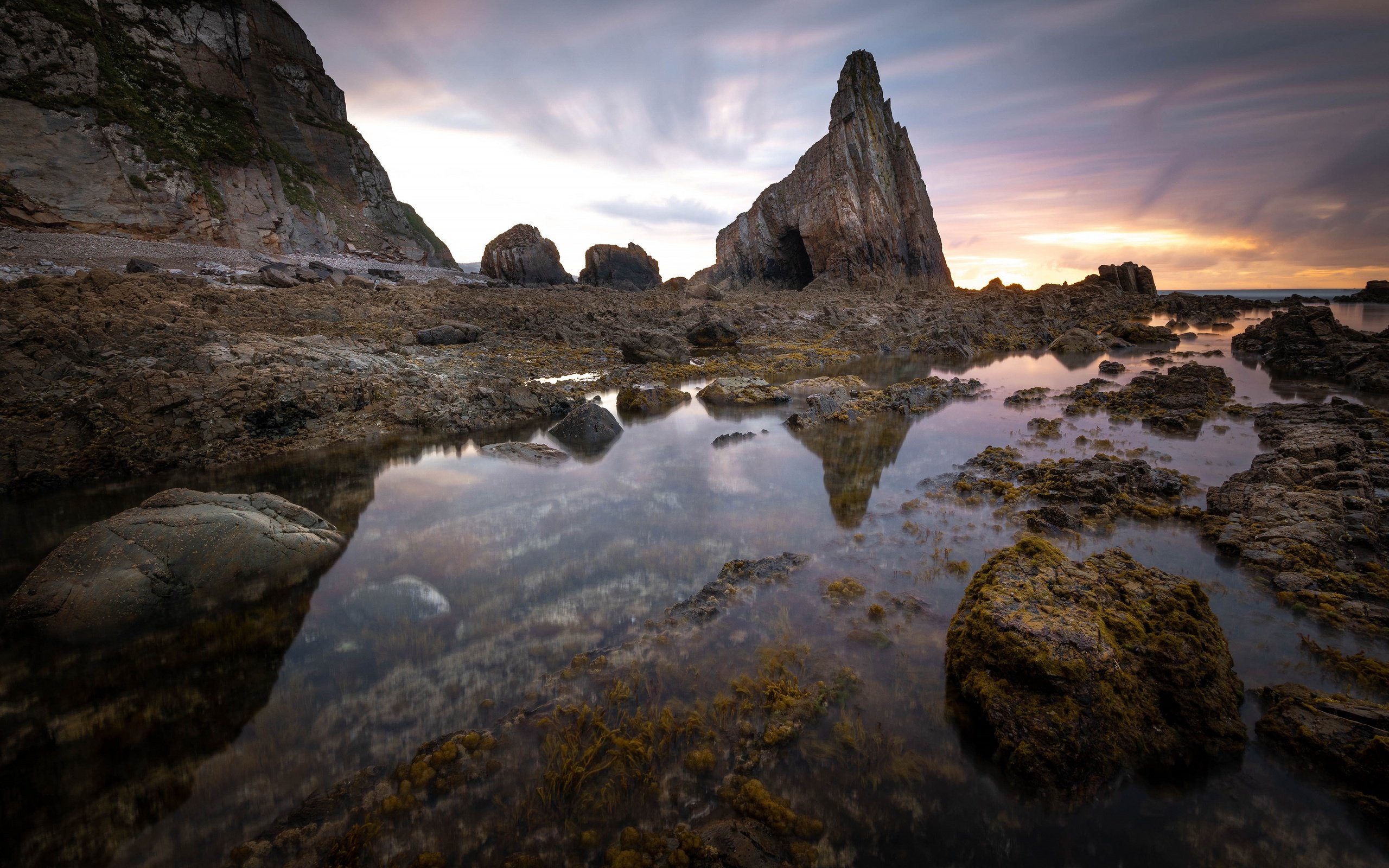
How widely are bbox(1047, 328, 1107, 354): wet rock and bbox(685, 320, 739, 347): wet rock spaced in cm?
1820

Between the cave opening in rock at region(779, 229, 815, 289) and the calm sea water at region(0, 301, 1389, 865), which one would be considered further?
the cave opening in rock at region(779, 229, 815, 289)

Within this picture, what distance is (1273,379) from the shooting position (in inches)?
712

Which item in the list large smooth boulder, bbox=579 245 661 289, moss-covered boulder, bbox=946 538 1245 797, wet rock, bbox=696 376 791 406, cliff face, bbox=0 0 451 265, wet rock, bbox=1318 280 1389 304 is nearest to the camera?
moss-covered boulder, bbox=946 538 1245 797

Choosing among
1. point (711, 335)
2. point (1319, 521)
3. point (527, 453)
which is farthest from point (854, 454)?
point (711, 335)

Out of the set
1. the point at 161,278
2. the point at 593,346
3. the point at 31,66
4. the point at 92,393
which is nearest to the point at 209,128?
the point at 31,66

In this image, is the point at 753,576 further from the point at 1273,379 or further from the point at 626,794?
the point at 1273,379

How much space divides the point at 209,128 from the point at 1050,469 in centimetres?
5724

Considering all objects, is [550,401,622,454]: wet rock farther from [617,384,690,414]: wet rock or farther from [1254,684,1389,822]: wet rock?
[1254,684,1389,822]: wet rock

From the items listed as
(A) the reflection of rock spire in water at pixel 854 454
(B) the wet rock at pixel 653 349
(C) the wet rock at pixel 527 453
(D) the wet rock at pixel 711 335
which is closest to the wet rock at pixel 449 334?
(B) the wet rock at pixel 653 349

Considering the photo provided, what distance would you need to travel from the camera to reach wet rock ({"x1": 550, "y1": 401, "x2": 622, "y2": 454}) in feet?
36.7

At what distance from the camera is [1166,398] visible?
46.4ft

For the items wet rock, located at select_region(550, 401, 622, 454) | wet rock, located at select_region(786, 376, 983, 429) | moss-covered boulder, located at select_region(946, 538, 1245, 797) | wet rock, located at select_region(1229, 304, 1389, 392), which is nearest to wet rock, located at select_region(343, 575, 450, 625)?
moss-covered boulder, located at select_region(946, 538, 1245, 797)

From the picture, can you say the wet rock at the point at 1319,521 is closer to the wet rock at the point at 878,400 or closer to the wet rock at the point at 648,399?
the wet rock at the point at 878,400

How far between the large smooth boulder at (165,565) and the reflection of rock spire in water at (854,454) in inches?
286
